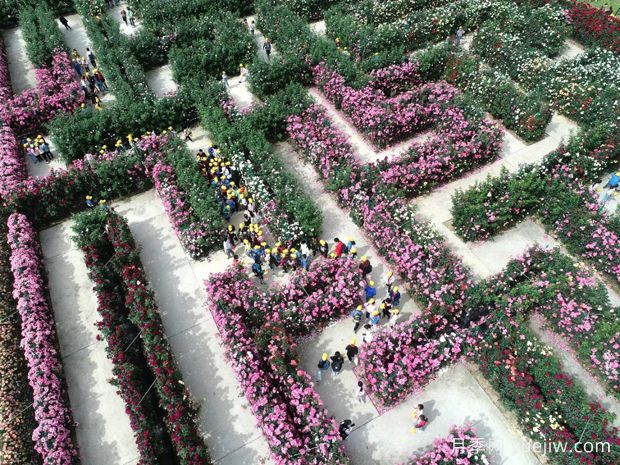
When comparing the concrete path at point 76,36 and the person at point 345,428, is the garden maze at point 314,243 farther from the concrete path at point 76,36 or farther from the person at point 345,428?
the concrete path at point 76,36

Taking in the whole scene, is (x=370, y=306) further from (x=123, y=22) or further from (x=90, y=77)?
(x=123, y=22)

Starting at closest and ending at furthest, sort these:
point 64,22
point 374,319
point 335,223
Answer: point 374,319
point 335,223
point 64,22

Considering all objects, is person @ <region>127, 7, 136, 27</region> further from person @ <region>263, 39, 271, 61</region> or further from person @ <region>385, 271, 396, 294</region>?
person @ <region>385, 271, 396, 294</region>

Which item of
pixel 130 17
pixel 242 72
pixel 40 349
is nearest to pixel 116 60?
pixel 242 72

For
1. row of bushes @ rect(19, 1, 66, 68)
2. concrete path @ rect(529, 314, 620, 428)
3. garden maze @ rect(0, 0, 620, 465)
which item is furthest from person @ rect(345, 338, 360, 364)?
row of bushes @ rect(19, 1, 66, 68)

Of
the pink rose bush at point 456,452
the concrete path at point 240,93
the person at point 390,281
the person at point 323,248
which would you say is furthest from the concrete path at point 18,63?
the pink rose bush at point 456,452

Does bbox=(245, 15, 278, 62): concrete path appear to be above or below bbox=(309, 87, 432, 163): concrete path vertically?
above
